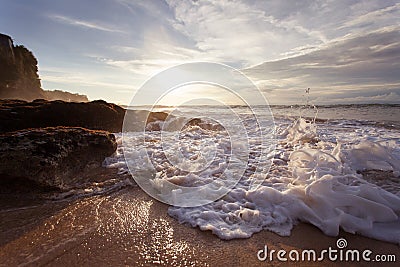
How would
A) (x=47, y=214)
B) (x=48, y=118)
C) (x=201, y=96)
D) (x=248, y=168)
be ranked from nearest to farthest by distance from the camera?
(x=47, y=214), (x=248, y=168), (x=201, y=96), (x=48, y=118)

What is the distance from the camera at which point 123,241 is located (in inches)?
70.3

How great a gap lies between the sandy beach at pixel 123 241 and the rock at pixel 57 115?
2661 millimetres

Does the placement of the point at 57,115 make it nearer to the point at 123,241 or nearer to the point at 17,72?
the point at 123,241

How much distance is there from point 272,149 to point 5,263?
15.3 feet

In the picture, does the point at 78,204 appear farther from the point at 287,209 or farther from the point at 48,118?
the point at 48,118

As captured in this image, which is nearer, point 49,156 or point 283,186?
point 49,156

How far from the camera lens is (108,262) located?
155cm

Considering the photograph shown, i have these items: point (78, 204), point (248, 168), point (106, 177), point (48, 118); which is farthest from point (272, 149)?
point (48, 118)

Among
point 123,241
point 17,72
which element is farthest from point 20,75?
point 123,241

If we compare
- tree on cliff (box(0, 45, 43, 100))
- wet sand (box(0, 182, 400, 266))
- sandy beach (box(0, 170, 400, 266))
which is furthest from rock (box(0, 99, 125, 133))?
tree on cliff (box(0, 45, 43, 100))

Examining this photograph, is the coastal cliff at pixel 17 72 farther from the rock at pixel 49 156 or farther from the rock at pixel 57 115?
the rock at pixel 49 156

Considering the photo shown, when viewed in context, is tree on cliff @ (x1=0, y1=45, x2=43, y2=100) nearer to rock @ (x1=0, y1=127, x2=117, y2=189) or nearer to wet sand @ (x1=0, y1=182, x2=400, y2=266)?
rock @ (x1=0, y1=127, x2=117, y2=189)

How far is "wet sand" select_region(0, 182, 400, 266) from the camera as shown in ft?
5.22

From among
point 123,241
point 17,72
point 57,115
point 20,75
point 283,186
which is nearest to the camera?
point 123,241
